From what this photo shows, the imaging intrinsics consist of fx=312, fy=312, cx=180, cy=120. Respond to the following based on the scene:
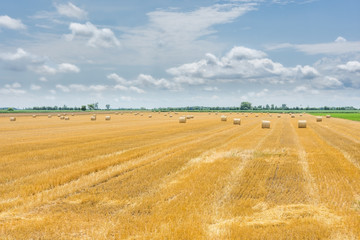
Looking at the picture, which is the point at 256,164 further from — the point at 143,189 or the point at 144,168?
the point at 143,189

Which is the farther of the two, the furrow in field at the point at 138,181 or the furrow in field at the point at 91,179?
the furrow in field at the point at 138,181

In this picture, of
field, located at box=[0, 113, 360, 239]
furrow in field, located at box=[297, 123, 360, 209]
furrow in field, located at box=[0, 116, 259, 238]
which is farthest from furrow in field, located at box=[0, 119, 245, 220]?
furrow in field, located at box=[297, 123, 360, 209]

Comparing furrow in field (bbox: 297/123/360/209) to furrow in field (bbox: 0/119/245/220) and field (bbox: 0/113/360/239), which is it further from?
furrow in field (bbox: 0/119/245/220)

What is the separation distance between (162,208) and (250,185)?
3576mm

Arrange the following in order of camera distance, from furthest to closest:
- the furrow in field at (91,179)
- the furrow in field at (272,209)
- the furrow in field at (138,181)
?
1. the furrow in field at (138,181)
2. the furrow in field at (91,179)
3. the furrow in field at (272,209)

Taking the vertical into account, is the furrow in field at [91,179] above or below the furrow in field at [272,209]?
above

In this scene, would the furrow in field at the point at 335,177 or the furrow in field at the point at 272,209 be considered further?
the furrow in field at the point at 335,177

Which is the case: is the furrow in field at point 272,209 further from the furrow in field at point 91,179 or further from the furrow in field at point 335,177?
the furrow in field at point 91,179

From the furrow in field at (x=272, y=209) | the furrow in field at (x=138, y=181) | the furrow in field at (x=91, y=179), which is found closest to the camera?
the furrow in field at (x=272, y=209)

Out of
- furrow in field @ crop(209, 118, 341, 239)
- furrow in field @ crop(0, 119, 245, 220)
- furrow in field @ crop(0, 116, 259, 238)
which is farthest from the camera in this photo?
furrow in field @ crop(0, 116, 259, 238)

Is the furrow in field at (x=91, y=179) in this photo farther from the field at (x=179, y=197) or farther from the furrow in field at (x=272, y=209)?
the furrow in field at (x=272, y=209)

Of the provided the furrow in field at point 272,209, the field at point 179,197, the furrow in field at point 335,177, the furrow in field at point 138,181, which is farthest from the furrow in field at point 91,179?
the furrow in field at point 335,177

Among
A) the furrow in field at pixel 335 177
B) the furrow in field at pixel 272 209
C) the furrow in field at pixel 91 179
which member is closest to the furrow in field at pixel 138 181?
the furrow in field at pixel 91 179

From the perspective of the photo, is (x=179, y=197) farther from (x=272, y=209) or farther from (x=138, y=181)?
(x=272, y=209)
